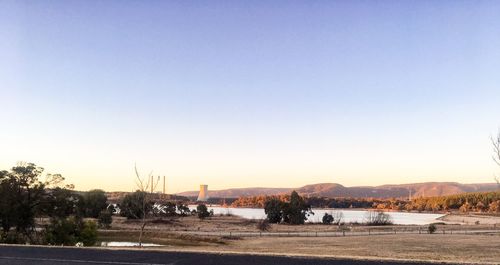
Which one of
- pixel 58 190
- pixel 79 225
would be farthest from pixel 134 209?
pixel 79 225

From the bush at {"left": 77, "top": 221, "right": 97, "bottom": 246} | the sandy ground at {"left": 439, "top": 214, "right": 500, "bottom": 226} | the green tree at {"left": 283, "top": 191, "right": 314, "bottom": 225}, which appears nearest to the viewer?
the bush at {"left": 77, "top": 221, "right": 97, "bottom": 246}

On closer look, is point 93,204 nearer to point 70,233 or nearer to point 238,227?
point 238,227

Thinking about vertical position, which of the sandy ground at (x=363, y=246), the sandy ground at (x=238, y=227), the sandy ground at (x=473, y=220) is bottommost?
the sandy ground at (x=473, y=220)

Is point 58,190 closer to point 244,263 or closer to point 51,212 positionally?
point 51,212

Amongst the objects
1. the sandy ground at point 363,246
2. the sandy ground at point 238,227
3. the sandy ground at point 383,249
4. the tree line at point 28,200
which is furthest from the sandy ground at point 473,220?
the tree line at point 28,200

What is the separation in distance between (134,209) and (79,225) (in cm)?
6020

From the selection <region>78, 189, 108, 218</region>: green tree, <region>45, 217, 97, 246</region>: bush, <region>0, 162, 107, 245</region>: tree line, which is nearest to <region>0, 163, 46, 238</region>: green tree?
<region>0, 162, 107, 245</region>: tree line

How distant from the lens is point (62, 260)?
566 inches

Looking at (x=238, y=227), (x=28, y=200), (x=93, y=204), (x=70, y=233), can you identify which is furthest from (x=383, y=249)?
(x=93, y=204)

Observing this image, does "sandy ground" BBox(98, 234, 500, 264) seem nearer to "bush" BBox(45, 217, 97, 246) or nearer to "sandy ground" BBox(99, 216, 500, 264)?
"sandy ground" BBox(99, 216, 500, 264)

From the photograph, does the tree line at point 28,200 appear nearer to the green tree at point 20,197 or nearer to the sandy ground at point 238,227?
the green tree at point 20,197

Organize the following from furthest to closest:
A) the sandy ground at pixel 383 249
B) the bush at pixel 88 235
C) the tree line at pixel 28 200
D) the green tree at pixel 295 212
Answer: the green tree at pixel 295 212 < the tree line at pixel 28 200 < the bush at pixel 88 235 < the sandy ground at pixel 383 249

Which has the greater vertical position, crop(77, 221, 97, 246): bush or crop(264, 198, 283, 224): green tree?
crop(77, 221, 97, 246): bush

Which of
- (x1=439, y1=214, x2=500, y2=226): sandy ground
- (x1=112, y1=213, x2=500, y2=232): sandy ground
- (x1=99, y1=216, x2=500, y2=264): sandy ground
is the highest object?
(x1=99, y1=216, x2=500, y2=264): sandy ground
